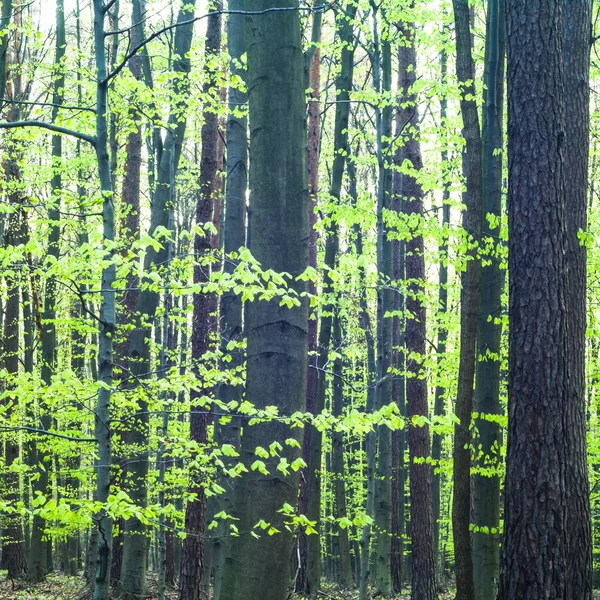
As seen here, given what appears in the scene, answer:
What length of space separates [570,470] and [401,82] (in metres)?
9.09

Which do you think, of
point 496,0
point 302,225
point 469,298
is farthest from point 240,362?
point 496,0

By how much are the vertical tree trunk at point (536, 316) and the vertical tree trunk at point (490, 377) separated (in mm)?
2400

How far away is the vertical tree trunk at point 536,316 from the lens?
5.36m

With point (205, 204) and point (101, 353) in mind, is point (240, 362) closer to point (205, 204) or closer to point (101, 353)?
point (205, 204)

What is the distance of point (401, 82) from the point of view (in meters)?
12.6

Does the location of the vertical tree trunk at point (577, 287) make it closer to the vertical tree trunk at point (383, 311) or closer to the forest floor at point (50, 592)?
the vertical tree trunk at point (383, 311)

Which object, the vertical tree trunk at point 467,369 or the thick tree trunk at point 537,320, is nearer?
the thick tree trunk at point 537,320

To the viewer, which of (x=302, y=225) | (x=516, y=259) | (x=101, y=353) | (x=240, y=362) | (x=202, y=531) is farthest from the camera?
(x=202, y=531)

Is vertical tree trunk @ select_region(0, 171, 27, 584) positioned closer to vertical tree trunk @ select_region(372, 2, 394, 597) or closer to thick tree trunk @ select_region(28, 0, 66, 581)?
thick tree trunk @ select_region(28, 0, 66, 581)

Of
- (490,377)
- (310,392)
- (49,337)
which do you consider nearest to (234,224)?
(490,377)

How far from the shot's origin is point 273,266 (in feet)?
14.3

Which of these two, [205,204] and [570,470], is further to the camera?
[205,204]

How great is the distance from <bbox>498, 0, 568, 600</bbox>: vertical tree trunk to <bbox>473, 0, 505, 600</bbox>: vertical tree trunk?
2.40 metres

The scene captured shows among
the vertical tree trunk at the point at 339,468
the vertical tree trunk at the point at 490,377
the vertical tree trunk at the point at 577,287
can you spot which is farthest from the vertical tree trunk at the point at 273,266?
the vertical tree trunk at the point at 339,468
